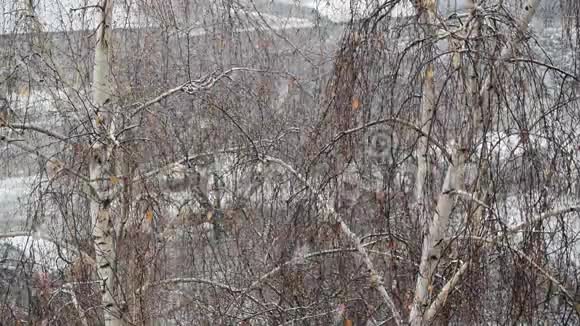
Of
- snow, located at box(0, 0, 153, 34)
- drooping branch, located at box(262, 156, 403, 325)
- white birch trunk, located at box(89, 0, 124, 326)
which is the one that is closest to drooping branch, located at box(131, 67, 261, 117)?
white birch trunk, located at box(89, 0, 124, 326)

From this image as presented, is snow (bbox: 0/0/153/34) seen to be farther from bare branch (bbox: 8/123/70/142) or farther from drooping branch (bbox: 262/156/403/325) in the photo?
drooping branch (bbox: 262/156/403/325)

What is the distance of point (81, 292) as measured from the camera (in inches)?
190

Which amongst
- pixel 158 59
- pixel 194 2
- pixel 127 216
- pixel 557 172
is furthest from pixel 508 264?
pixel 158 59

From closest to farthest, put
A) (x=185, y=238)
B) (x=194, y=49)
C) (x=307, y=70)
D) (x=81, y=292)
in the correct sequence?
(x=81, y=292) → (x=185, y=238) → (x=194, y=49) → (x=307, y=70)

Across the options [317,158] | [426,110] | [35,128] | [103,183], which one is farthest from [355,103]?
[35,128]

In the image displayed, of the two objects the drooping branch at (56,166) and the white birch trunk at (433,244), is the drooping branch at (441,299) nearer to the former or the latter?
the white birch trunk at (433,244)

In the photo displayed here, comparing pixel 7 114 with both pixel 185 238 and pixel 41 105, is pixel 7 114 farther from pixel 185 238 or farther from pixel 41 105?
pixel 185 238

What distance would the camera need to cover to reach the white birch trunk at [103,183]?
14.5 ft

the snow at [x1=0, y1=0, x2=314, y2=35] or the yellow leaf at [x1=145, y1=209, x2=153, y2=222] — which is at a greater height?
the snow at [x1=0, y1=0, x2=314, y2=35]

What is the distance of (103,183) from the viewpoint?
4.43m

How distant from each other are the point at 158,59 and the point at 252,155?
1729 millimetres

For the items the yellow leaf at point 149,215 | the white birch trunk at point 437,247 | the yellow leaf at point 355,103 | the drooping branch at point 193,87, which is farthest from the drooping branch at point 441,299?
the drooping branch at point 193,87

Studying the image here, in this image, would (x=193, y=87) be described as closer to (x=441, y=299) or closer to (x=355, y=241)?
(x=355, y=241)

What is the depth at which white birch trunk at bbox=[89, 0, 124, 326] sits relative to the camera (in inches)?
173
